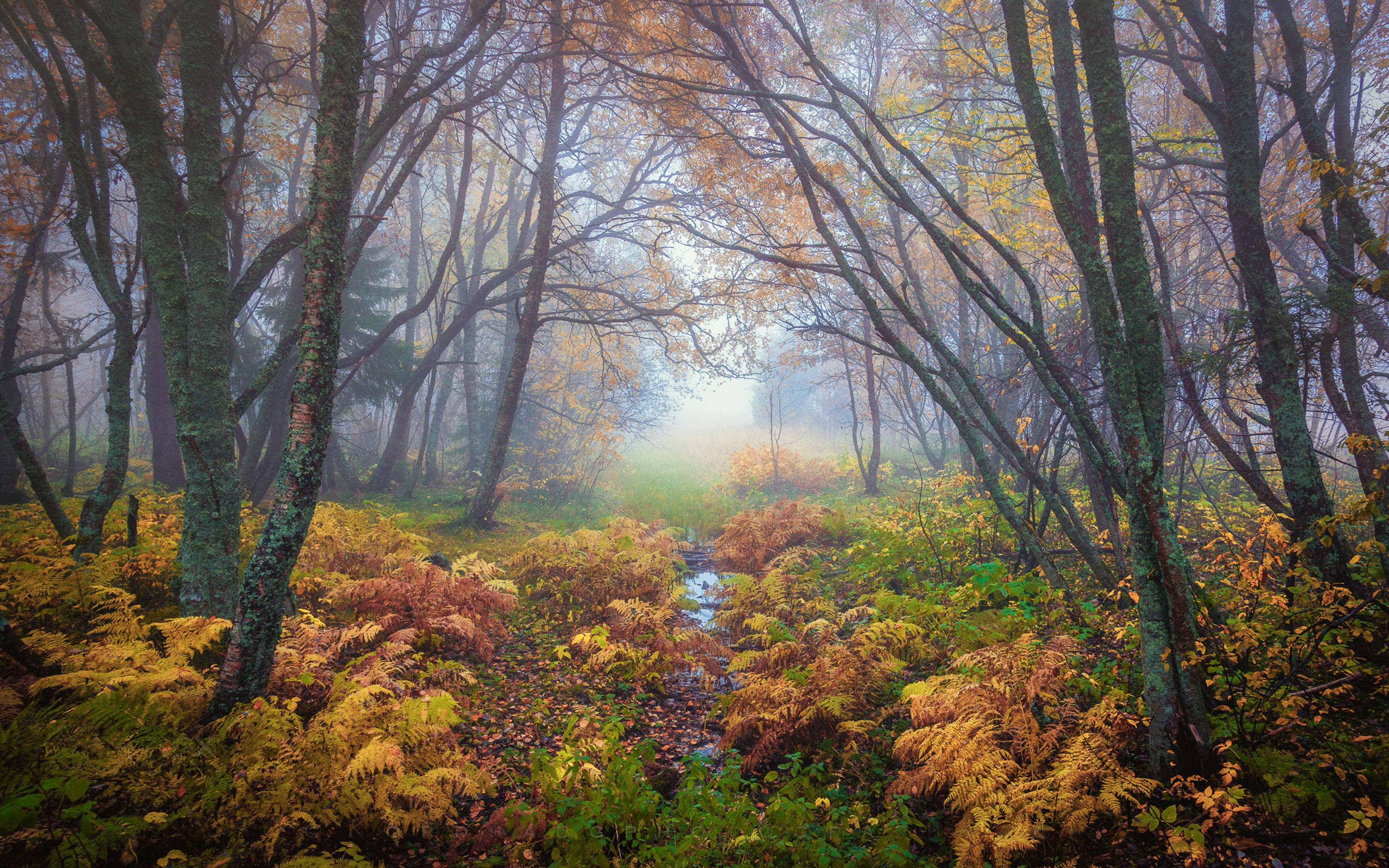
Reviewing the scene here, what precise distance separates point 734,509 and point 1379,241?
A: 13274mm

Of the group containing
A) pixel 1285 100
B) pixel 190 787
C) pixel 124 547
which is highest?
pixel 1285 100

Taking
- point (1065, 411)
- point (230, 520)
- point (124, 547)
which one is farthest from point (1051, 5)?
point (124, 547)

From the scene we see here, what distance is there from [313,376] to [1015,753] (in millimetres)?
4719

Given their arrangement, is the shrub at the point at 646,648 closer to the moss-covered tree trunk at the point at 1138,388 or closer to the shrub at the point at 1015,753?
the shrub at the point at 1015,753

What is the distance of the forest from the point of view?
2.66 meters

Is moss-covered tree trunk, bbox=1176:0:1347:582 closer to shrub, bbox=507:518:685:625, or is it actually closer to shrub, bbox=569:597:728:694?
shrub, bbox=569:597:728:694

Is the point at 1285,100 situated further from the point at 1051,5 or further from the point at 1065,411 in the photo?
the point at 1065,411

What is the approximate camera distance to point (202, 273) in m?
4.33

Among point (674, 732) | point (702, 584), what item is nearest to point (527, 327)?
point (702, 584)

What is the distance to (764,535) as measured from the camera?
10.0 metres

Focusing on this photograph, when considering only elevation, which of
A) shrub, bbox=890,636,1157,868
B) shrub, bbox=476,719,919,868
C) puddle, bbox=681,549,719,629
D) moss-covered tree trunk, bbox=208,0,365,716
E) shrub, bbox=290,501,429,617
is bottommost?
puddle, bbox=681,549,719,629

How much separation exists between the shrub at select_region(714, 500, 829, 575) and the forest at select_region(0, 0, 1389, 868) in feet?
0.30

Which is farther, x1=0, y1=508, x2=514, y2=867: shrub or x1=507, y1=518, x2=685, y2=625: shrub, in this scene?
x1=507, y1=518, x2=685, y2=625: shrub

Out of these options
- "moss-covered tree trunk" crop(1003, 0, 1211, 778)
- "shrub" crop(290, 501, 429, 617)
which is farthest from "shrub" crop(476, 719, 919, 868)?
"shrub" crop(290, 501, 429, 617)
